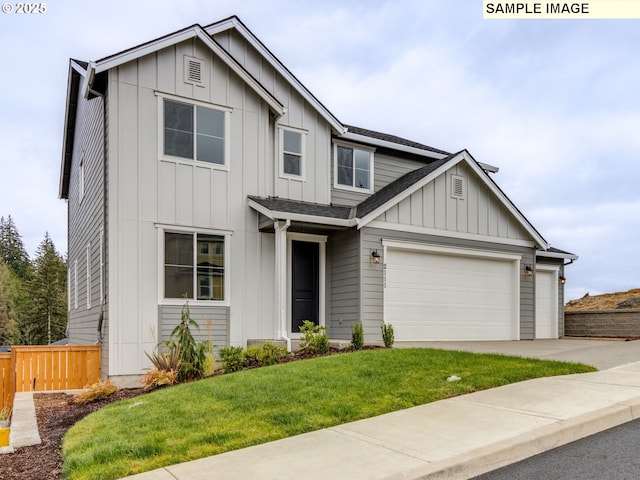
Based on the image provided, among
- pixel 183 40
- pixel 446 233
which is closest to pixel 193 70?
pixel 183 40

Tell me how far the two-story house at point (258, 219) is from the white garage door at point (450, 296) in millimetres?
38

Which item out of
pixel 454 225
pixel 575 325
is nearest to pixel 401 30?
pixel 454 225

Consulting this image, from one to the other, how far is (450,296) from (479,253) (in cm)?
137

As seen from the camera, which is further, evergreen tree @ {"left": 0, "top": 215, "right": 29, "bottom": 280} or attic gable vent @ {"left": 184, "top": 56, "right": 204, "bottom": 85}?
evergreen tree @ {"left": 0, "top": 215, "right": 29, "bottom": 280}

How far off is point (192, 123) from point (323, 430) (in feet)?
25.6

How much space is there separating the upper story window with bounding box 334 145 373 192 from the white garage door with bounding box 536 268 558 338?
6.12 meters

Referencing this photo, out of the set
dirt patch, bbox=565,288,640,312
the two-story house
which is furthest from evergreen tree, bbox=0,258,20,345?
dirt patch, bbox=565,288,640,312

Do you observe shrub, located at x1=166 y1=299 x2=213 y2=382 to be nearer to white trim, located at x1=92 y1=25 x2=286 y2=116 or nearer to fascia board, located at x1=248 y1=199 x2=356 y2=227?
fascia board, located at x1=248 y1=199 x2=356 y2=227

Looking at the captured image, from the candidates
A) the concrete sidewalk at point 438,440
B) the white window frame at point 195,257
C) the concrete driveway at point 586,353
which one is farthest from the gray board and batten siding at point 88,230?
the concrete sidewalk at point 438,440

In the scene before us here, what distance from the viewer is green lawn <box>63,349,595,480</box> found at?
207 inches

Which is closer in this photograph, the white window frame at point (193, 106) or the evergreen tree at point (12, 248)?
the white window frame at point (193, 106)

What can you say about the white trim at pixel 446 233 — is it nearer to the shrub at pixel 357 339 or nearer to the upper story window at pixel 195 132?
the shrub at pixel 357 339

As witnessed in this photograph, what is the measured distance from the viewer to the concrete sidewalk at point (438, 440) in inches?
179

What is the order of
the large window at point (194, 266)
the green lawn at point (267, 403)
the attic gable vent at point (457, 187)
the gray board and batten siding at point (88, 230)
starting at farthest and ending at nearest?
the attic gable vent at point (457, 187) < the gray board and batten siding at point (88, 230) < the large window at point (194, 266) < the green lawn at point (267, 403)
